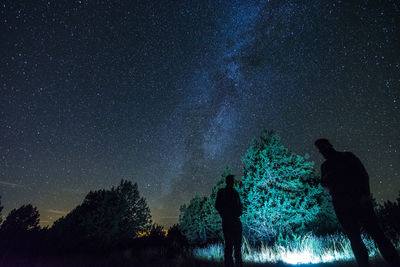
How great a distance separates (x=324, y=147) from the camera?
123 inches

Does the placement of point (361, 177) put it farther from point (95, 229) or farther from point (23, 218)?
point (95, 229)

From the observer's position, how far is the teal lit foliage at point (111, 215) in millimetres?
20125

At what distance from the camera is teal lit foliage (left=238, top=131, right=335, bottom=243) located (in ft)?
30.3

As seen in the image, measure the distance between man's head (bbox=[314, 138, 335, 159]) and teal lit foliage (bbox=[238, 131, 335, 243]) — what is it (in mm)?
6659

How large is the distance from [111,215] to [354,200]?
24.0 m

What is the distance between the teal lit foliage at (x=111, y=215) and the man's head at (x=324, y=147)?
68.0 feet

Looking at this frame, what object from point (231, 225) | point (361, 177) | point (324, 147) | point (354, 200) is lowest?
point (231, 225)

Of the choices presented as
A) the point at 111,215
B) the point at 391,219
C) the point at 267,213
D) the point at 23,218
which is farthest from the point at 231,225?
the point at 111,215

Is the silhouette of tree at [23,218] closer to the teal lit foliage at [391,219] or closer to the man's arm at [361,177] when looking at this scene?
the man's arm at [361,177]

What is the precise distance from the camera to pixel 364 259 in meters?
2.67

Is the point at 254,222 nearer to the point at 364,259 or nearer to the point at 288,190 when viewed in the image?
the point at 288,190

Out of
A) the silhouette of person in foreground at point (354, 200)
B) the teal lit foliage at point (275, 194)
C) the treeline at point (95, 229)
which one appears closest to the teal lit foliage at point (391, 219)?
the teal lit foliage at point (275, 194)

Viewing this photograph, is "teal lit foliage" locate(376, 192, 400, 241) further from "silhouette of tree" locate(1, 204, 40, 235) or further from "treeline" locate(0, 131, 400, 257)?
"silhouette of tree" locate(1, 204, 40, 235)

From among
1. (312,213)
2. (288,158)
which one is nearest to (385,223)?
(312,213)
